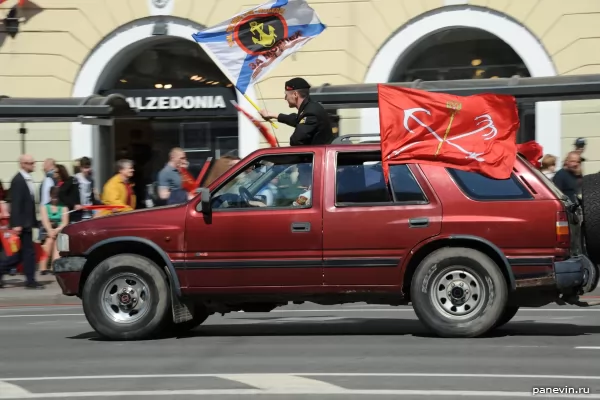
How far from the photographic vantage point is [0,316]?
13.8 m

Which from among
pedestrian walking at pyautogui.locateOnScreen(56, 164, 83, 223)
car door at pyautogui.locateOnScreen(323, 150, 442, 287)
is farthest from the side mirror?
pedestrian walking at pyautogui.locateOnScreen(56, 164, 83, 223)

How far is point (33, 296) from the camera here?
16078 mm

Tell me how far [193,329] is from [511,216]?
331cm

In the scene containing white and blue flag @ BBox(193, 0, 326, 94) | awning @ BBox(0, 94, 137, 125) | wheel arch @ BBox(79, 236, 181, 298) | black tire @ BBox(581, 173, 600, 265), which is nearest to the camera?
black tire @ BBox(581, 173, 600, 265)

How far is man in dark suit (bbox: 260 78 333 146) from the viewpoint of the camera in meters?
11.2

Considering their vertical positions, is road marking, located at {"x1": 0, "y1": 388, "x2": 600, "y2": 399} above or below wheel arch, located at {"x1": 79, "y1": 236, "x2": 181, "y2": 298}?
below

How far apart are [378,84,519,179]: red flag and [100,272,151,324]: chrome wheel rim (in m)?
2.28

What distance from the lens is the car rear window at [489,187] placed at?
9922 millimetres

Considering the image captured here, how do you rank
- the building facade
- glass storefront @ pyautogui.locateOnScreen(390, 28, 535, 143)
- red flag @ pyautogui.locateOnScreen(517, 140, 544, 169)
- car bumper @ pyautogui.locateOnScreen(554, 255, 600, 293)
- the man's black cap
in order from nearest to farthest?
car bumper @ pyautogui.locateOnScreen(554, 255, 600, 293), red flag @ pyautogui.locateOnScreen(517, 140, 544, 169), the man's black cap, the building facade, glass storefront @ pyautogui.locateOnScreen(390, 28, 535, 143)

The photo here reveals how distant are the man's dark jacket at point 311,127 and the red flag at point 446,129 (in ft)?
2.79

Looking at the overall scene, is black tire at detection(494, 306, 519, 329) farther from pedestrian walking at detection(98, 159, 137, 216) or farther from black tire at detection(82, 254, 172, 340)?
pedestrian walking at detection(98, 159, 137, 216)

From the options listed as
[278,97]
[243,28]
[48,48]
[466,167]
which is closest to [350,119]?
[278,97]

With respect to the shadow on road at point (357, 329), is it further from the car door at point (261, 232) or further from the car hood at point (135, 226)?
A: the car hood at point (135, 226)

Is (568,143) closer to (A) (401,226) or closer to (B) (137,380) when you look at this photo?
(A) (401,226)
